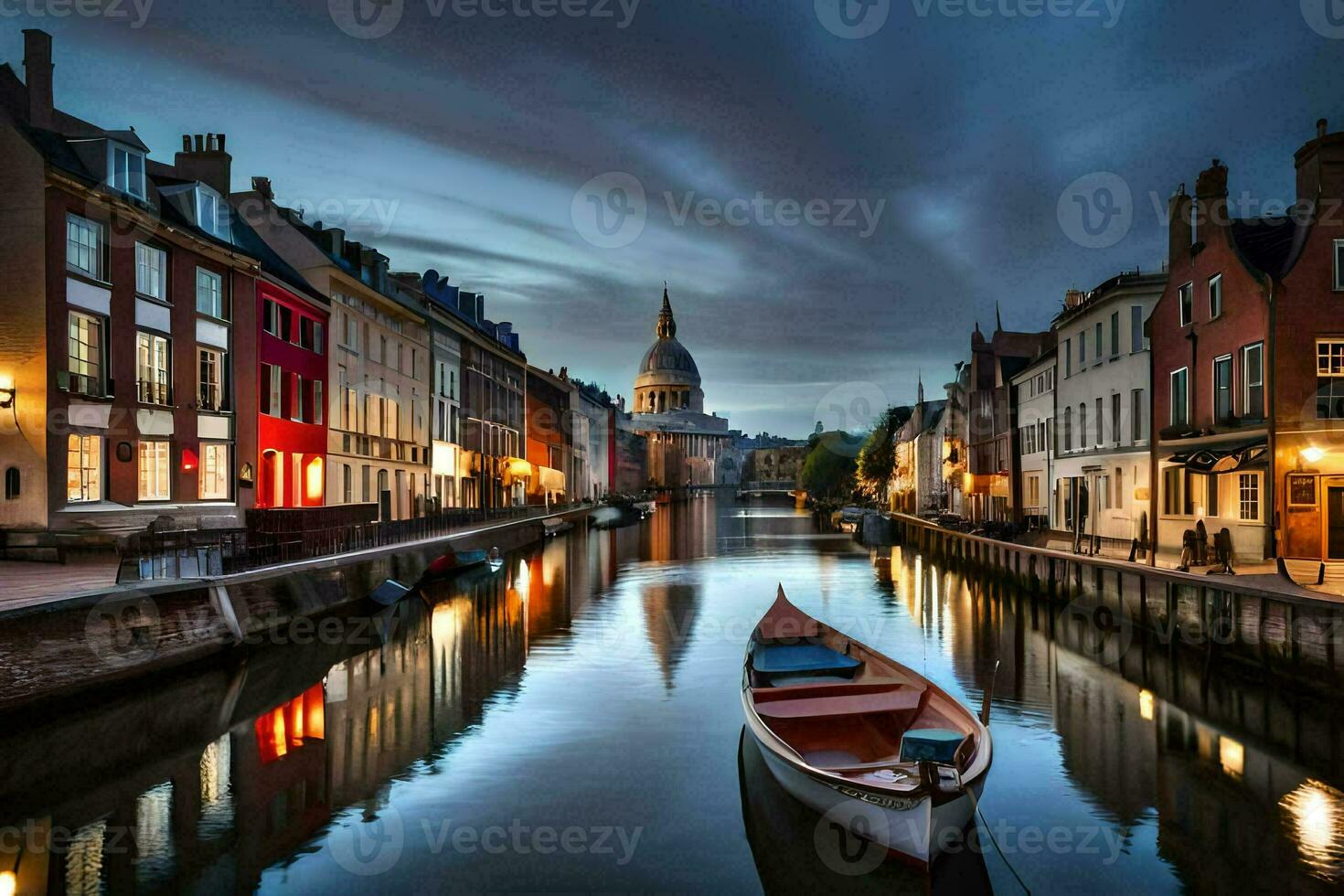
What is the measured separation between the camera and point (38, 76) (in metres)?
27.8

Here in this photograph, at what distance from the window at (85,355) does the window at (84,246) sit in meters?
1.23

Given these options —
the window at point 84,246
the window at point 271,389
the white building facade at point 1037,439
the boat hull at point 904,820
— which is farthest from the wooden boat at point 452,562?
the boat hull at point 904,820

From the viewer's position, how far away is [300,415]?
36.8 metres

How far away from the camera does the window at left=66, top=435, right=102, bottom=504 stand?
23.5 metres

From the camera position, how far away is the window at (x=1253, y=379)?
25627 millimetres

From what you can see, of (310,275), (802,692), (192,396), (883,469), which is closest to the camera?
(802,692)

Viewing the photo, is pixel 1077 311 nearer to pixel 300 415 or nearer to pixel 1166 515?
pixel 1166 515

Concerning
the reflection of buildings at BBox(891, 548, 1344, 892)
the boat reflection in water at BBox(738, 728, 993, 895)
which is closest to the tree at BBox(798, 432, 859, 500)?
the reflection of buildings at BBox(891, 548, 1344, 892)

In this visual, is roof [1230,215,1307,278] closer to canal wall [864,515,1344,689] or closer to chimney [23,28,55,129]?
canal wall [864,515,1344,689]

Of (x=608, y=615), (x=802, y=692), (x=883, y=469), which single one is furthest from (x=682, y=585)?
(x=883, y=469)

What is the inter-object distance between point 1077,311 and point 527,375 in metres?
53.8

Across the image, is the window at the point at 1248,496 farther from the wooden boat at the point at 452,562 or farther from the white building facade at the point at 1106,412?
the wooden boat at the point at 452,562

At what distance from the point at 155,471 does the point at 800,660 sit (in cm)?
2024

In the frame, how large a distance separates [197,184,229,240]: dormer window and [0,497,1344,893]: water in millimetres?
14786
